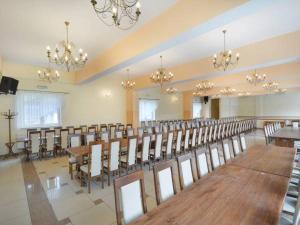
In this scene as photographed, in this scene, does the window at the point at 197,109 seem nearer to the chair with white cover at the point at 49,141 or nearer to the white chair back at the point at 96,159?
the chair with white cover at the point at 49,141

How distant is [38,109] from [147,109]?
21.2 feet

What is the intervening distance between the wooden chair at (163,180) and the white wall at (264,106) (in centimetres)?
1650

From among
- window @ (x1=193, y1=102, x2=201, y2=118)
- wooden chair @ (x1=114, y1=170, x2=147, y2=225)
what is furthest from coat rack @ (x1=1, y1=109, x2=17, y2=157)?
window @ (x1=193, y1=102, x2=201, y2=118)

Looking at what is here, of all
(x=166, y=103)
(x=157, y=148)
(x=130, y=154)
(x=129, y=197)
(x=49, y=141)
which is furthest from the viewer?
(x=166, y=103)

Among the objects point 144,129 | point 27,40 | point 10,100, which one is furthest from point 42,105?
point 144,129

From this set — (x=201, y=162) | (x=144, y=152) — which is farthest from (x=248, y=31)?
(x=144, y=152)

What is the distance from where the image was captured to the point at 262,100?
15164mm

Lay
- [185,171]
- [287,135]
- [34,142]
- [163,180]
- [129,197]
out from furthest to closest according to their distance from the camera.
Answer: [34,142]
[287,135]
[185,171]
[163,180]
[129,197]

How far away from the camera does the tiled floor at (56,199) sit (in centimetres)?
239

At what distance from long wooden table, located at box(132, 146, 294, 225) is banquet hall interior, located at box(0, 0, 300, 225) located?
1 cm

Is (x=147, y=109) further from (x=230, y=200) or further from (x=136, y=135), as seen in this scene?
(x=230, y=200)

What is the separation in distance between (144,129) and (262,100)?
13930 mm

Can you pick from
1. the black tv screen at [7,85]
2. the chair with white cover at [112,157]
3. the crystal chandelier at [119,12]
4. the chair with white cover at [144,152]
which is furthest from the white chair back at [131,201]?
Answer: the black tv screen at [7,85]

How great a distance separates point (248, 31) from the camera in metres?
3.95
